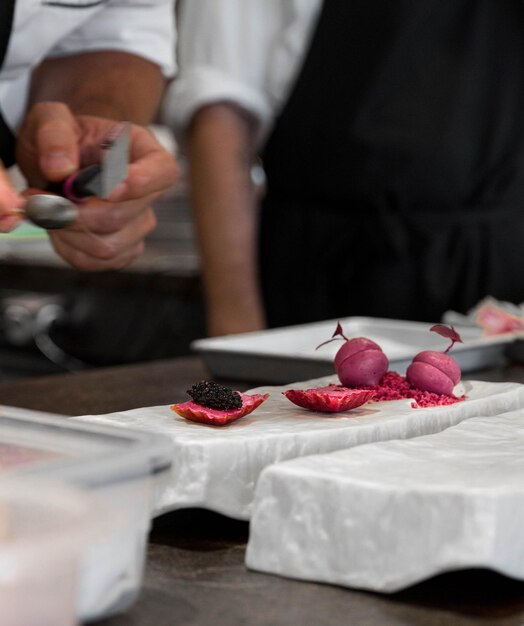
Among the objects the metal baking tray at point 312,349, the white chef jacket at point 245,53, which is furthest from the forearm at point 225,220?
the metal baking tray at point 312,349

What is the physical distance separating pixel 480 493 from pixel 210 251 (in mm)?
1481

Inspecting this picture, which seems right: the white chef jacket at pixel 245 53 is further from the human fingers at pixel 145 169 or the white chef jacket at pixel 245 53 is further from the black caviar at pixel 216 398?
the black caviar at pixel 216 398

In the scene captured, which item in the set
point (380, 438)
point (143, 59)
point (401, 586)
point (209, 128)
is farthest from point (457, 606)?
point (209, 128)

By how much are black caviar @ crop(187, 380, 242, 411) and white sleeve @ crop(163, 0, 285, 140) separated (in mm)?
1267

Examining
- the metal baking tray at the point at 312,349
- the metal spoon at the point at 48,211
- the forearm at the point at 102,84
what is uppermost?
the forearm at the point at 102,84

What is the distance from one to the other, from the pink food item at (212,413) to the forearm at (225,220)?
1.19 meters

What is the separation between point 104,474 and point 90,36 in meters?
1.21

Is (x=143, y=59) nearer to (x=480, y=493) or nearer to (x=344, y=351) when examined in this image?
(x=344, y=351)

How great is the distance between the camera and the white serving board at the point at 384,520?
2.07ft

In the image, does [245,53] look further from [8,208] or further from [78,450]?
[78,450]

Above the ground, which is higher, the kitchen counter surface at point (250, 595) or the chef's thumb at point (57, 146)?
the chef's thumb at point (57, 146)

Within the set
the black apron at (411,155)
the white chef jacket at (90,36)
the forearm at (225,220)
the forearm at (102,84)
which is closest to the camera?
the white chef jacket at (90,36)

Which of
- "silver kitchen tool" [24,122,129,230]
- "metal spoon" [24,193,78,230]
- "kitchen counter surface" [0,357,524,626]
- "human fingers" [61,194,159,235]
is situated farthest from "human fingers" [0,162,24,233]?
"human fingers" [61,194,159,235]

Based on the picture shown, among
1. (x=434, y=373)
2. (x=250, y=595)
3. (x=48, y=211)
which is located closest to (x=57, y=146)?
(x=48, y=211)
